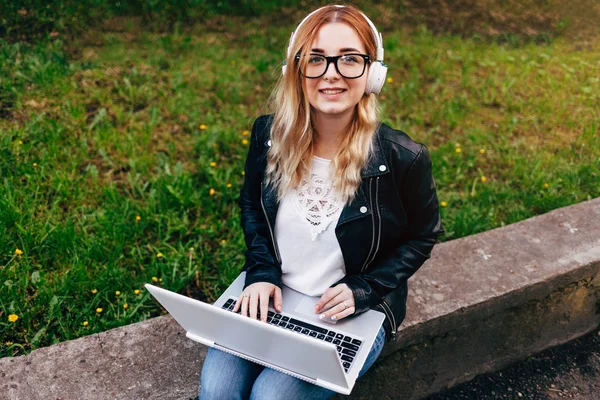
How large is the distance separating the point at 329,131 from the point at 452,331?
1.11 meters

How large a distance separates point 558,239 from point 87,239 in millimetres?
2375

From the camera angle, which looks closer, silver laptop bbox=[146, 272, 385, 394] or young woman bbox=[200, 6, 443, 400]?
silver laptop bbox=[146, 272, 385, 394]

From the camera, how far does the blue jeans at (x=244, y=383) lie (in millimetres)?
1918

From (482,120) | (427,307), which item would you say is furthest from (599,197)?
(427,307)

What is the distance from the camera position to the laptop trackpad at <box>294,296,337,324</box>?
209 cm

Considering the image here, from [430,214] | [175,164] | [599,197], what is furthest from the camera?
[175,164]

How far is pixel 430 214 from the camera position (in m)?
2.16

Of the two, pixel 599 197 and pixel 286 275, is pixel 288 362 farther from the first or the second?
pixel 599 197

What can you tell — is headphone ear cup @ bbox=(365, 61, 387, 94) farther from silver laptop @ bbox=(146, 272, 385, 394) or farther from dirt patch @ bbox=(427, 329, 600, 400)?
dirt patch @ bbox=(427, 329, 600, 400)

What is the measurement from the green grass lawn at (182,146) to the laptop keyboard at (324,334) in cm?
91

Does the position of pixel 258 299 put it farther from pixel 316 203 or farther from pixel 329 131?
pixel 329 131

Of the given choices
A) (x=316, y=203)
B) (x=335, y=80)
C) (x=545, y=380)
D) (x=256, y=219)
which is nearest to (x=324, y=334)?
(x=316, y=203)

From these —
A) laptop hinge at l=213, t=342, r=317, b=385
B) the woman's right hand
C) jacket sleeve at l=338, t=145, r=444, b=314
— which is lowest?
laptop hinge at l=213, t=342, r=317, b=385

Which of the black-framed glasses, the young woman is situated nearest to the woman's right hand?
the young woman
